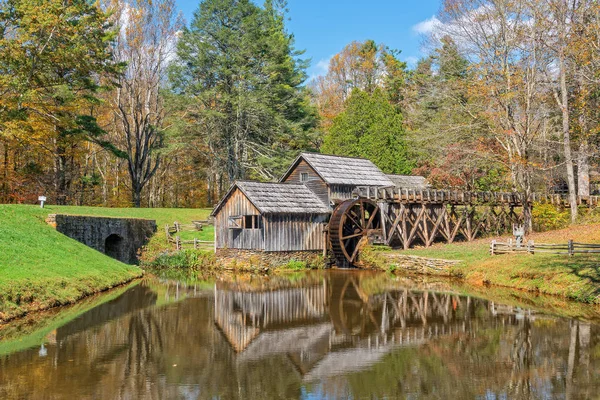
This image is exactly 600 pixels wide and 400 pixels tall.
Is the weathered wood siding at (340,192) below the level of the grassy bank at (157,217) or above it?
above

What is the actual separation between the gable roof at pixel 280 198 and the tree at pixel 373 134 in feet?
45.0

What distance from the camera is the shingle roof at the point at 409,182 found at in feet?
120

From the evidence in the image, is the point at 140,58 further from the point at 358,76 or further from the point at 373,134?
the point at 358,76

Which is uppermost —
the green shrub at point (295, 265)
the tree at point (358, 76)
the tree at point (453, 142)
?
the tree at point (358, 76)

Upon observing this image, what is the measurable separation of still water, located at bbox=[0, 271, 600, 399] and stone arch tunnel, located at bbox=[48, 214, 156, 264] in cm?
Result: 927

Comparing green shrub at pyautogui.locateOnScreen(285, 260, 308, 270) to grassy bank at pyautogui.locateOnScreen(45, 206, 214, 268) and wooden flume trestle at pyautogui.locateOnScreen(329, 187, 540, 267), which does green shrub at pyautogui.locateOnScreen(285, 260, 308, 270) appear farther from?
grassy bank at pyautogui.locateOnScreen(45, 206, 214, 268)

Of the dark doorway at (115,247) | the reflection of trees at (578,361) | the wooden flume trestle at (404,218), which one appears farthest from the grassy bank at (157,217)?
the reflection of trees at (578,361)

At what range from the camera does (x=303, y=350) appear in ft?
41.0

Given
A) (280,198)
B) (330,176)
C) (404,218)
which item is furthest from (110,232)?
(404,218)

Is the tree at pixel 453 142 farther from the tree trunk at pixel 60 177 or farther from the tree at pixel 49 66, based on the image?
the tree trunk at pixel 60 177

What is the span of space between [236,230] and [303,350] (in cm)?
1807

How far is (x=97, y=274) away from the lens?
2123cm

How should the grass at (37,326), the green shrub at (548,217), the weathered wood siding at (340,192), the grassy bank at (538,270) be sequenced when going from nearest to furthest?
the grass at (37,326) → the grassy bank at (538,270) → the weathered wood siding at (340,192) → the green shrub at (548,217)

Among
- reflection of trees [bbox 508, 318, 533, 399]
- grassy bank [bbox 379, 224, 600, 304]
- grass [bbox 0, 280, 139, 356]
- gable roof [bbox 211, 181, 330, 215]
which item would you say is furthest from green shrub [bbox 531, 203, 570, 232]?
grass [bbox 0, 280, 139, 356]
